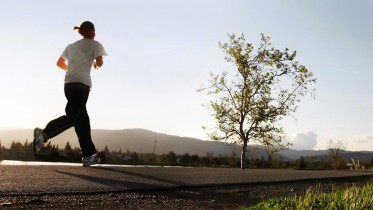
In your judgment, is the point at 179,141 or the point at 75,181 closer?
the point at 75,181

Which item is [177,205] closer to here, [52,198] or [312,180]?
[52,198]

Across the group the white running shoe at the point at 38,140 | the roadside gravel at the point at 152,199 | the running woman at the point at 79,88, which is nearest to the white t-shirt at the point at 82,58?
the running woman at the point at 79,88

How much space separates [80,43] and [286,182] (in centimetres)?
466

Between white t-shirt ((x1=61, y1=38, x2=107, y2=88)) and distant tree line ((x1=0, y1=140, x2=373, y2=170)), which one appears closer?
white t-shirt ((x1=61, y1=38, x2=107, y2=88))

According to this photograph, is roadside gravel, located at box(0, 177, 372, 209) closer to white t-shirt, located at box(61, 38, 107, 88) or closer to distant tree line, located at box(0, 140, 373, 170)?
white t-shirt, located at box(61, 38, 107, 88)

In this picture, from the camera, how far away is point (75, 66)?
284 inches

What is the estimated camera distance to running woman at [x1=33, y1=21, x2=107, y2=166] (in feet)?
22.9

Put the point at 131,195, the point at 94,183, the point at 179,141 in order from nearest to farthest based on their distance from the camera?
1. the point at 131,195
2. the point at 94,183
3. the point at 179,141

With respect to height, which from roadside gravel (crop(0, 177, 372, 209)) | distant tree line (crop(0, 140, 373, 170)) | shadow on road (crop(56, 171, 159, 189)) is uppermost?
distant tree line (crop(0, 140, 373, 170))

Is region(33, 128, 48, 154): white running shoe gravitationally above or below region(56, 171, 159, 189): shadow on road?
above

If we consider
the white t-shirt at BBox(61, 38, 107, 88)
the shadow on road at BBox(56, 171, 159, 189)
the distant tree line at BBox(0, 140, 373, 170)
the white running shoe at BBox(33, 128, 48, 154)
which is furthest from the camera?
the distant tree line at BBox(0, 140, 373, 170)

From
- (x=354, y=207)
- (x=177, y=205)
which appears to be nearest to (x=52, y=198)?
(x=177, y=205)

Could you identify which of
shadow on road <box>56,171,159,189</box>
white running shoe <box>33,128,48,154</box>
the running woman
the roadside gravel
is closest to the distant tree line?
the running woman

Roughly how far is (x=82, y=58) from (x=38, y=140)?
1589mm
